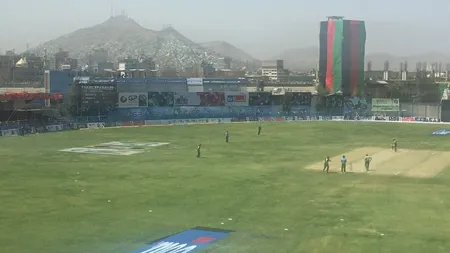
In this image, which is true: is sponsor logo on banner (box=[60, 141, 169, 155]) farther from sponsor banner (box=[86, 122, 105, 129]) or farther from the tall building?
the tall building

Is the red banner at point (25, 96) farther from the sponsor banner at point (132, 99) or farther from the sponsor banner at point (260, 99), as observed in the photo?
the sponsor banner at point (260, 99)

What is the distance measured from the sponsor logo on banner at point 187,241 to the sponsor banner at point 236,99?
81.2 meters

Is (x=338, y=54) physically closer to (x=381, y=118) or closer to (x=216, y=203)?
(x=381, y=118)

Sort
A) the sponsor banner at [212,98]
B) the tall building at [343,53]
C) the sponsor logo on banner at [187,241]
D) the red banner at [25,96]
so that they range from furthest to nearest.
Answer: the tall building at [343,53] < the sponsor banner at [212,98] < the red banner at [25,96] < the sponsor logo on banner at [187,241]

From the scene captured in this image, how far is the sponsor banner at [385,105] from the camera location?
105188mm

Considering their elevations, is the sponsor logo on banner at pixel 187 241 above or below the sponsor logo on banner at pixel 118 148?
below

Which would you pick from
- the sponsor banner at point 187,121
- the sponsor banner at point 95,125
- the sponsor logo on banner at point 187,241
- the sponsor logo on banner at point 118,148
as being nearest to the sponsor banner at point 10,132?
the sponsor banner at point 95,125

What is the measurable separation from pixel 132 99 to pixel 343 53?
48.0m

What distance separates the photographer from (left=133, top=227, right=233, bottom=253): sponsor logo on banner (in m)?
22.4

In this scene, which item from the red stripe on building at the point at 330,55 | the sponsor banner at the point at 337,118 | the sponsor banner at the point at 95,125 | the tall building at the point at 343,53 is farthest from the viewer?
the red stripe on building at the point at 330,55

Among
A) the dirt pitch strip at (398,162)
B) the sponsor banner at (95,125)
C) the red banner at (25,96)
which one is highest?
the red banner at (25,96)

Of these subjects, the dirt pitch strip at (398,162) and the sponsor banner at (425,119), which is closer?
the dirt pitch strip at (398,162)

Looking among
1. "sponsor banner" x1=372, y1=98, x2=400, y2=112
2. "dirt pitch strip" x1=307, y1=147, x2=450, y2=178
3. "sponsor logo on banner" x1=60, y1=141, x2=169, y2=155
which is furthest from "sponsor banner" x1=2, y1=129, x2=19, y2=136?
"sponsor banner" x1=372, y1=98, x2=400, y2=112

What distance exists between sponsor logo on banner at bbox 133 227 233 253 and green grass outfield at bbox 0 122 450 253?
1.76ft
